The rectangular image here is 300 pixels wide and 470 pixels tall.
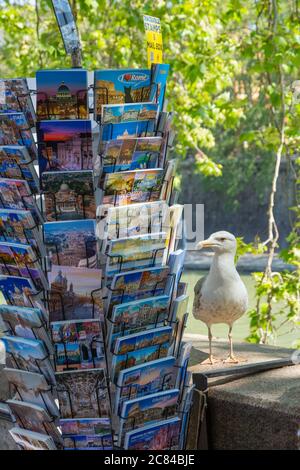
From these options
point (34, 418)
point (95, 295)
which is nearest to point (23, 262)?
point (95, 295)

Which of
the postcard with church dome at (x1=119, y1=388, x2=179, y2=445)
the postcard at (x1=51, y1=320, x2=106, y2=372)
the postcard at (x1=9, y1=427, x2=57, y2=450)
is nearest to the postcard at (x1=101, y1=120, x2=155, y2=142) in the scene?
the postcard at (x1=51, y1=320, x2=106, y2=372)

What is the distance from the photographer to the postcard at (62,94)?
2.02m

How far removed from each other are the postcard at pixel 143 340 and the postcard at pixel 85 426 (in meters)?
0.19

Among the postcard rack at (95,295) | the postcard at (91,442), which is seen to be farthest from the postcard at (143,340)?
the postcard at (91,442)

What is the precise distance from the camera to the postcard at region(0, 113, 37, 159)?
213 centimetres

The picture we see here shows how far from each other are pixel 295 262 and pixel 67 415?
11.6 ft

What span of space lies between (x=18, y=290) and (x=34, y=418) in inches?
14.4

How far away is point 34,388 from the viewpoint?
2248 millimetres

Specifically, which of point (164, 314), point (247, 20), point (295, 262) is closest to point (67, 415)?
point (164, 314)

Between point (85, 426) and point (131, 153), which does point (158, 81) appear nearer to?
point (131, 153)

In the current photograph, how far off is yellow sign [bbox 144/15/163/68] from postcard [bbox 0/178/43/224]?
512 mm

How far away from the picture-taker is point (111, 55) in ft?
26.6
